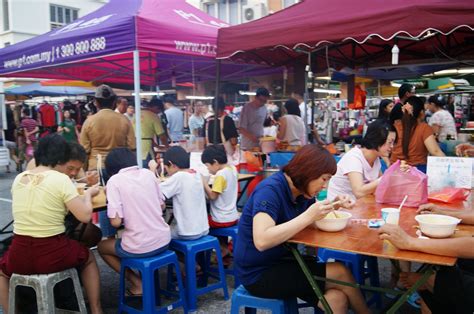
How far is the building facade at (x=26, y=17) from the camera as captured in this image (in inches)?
907

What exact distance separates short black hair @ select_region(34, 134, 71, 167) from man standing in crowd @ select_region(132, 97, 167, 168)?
3.47 meters

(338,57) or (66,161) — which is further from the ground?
(338,57)

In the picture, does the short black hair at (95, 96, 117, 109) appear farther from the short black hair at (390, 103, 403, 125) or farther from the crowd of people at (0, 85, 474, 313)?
the short black hair at (390, 103, 403, 125)

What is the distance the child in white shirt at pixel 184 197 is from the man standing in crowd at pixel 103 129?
171cm

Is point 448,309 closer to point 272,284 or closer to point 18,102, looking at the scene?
point 272,284

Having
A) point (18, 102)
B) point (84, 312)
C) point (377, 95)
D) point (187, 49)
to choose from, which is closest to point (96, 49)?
point (187, 49)

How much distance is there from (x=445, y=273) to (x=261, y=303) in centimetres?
100

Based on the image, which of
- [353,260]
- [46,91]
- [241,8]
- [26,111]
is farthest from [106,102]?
[241,8]

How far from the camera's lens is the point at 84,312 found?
9.88 feet

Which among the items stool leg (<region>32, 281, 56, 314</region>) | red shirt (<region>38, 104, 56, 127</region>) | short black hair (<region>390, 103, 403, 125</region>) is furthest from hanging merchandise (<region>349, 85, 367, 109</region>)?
red shirt (<region>38, 104, 56, 127</region>)

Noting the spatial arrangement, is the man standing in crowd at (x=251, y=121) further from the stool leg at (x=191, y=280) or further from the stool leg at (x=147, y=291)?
the stool leg at (x=147, y=291)

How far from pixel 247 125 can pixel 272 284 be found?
4649 millimetres

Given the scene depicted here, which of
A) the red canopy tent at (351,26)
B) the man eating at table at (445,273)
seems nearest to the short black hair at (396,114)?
the red canopy tent at (351,26)

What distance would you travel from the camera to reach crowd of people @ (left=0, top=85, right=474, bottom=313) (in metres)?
2.26
